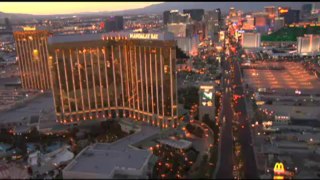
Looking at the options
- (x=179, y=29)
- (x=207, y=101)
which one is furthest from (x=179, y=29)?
(x=207, y=101)

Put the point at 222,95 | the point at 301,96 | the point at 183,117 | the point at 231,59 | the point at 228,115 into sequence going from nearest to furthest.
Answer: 1. the point at 183,117
2. the point at 228,115
3. the point at 301,96
4. the point at 222,95
5. the point at 231,59

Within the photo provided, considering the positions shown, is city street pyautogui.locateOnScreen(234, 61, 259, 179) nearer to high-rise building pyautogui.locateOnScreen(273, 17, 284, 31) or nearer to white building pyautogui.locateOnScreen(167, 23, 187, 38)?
white building pyautogui.locateOnScreen(167, 23, 187, 38)

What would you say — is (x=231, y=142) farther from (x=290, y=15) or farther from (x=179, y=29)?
(x=290, y=15)

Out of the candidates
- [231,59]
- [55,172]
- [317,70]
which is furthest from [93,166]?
[231,59]

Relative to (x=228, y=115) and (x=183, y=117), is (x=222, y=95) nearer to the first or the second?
(x=228, y=115)

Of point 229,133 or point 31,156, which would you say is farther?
point 229,133

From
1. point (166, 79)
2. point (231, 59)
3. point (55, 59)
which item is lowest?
point (231, 59)

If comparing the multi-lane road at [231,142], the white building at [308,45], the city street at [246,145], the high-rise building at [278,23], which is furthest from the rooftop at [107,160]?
the high-rise building at [278,23]

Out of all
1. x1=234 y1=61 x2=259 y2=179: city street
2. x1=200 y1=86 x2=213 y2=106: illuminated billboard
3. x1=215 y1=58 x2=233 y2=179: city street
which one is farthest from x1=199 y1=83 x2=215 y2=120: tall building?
x1=234 y1=61 x2=259 y2=179: city street
